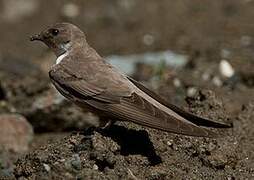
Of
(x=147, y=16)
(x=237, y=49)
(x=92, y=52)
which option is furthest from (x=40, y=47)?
(x=92, y=52)

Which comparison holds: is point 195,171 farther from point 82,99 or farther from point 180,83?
point 180,83

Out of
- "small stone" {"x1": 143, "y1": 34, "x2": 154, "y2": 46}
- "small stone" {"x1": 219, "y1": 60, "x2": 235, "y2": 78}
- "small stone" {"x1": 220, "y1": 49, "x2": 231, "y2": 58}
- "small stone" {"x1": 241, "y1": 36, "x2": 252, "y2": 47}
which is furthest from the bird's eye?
"small stone" {"x1": 143, "y1": 34, "x2": 154, "y2": 46}

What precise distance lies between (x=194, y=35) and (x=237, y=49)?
1.84 meters

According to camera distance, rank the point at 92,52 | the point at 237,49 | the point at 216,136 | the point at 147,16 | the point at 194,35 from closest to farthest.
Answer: the point at 216,136 → the point at 92,52 → the point at 237,49 → the point at 194,35 → the point at 147,16

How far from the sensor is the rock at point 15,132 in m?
8.99

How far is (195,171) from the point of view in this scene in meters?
6.39

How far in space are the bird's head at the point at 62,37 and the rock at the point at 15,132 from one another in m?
1.70

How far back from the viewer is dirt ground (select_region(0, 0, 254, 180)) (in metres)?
6.27

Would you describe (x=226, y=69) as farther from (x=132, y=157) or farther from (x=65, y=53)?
(x=132, y=157)

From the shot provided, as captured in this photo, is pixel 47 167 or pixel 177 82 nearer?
pixel 47 167

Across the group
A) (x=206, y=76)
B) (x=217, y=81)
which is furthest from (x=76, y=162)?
(x=206, y=76)

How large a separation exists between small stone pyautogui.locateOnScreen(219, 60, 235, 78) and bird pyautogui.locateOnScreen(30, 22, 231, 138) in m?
3.61

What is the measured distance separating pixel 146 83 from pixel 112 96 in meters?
3.64

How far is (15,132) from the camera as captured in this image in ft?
29.8
